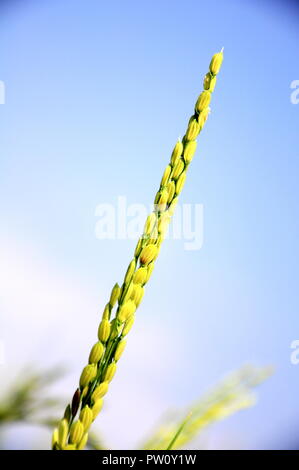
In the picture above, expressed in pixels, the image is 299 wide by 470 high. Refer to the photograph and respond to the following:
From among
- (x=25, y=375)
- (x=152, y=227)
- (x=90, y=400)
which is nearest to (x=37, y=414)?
(x=25, y=375)

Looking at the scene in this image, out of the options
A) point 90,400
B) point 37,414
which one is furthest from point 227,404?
point 37,414
